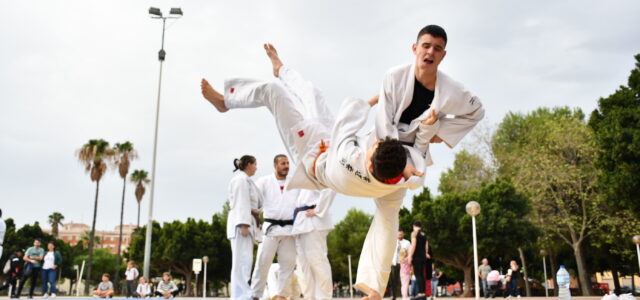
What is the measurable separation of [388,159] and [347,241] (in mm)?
48125

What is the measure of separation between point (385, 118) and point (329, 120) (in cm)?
78

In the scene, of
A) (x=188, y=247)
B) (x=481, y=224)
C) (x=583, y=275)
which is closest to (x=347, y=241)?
(x=188, y=247)

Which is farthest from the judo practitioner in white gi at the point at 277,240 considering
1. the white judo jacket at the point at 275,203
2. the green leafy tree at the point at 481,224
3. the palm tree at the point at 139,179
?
the palm tree at the point at 139,179

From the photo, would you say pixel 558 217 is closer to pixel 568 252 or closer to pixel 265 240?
pixel 568 252

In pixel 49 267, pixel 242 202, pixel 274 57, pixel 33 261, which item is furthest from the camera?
pixel 49 267

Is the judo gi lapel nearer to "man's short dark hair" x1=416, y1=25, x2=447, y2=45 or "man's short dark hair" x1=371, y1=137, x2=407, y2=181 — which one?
"man's short dark hair" x1=416, y1=25, x2=447, y2=45

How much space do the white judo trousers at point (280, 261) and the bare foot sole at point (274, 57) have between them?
2468 millimetres

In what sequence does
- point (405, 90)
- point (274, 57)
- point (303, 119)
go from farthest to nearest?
1. point (274, 57)
2. point (303, 119)
3. point (405, 90)

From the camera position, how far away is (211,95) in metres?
5.65

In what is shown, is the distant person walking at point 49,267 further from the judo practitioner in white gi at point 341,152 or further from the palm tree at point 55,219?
the palm tree at point 55,219

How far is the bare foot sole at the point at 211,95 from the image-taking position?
565 cm

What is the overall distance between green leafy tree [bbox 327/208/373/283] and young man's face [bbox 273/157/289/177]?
42500mm

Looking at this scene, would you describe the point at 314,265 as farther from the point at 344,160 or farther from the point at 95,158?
the point at 95,158

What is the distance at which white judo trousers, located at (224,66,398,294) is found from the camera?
4.45 m
